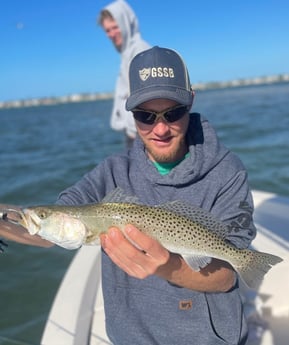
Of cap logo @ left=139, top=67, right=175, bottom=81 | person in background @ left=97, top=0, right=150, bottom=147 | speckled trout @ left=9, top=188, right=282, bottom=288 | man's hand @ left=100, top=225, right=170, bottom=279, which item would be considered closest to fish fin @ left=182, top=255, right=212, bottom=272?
speckled trout @ left=9, top=188, right=282, bottom=288

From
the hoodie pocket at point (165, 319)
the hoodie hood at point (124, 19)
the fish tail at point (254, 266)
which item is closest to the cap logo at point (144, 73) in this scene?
the fish tail at point (254, 266)

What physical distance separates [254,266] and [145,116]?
1.12m

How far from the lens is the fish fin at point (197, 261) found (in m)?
2.26

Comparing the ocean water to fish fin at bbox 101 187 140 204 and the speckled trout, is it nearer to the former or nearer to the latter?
the speckled trout

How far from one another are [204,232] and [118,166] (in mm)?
786

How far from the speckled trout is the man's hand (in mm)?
118

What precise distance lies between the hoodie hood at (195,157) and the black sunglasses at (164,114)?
8.5 inches

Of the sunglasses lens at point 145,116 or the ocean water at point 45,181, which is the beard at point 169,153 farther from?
the ocean water at point 45,181

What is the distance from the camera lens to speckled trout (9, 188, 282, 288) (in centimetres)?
A: 226

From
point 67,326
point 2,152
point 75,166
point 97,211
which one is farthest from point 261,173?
point 2,152

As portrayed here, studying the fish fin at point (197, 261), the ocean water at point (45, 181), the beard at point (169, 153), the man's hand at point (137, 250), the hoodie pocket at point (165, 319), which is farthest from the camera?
the ocean water at point (45, 181)

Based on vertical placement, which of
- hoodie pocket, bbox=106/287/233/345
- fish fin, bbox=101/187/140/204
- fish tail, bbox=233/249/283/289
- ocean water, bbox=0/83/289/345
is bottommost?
ocean water, bbox=0/83/289/345

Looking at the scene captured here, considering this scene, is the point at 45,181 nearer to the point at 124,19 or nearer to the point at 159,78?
the point at 124,19

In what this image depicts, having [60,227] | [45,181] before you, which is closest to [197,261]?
[60,227]
